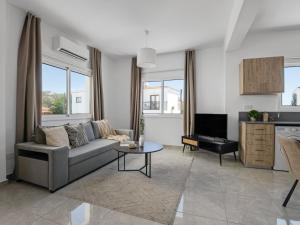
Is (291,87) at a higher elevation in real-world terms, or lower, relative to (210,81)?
lower

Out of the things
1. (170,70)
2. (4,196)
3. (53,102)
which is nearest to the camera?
(4,196)

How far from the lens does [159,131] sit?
5.27m

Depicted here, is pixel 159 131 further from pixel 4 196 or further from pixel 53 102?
pixel 4 196

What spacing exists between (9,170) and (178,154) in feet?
11.2

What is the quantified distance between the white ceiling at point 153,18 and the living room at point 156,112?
3cm

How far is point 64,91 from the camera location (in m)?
3.98

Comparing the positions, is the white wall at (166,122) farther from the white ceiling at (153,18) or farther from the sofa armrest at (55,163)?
the sofa armrest at (55,163)

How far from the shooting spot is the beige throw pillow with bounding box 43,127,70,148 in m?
2.76

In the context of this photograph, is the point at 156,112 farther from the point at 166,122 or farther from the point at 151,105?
the point at 166,122

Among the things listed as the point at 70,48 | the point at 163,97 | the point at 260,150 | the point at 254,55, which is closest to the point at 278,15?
the point at 254,55

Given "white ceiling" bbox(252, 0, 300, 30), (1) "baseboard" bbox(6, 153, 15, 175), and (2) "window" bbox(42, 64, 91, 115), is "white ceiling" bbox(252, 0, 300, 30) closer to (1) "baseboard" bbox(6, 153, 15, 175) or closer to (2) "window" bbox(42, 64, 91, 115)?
(2) "window" bbox(42, 64, 91, 115)

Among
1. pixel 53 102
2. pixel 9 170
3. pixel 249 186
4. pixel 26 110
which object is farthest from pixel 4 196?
pixel 249 186

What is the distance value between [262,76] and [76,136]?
4.01 metres

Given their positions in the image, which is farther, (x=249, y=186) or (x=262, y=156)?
(x=262, y=156)
